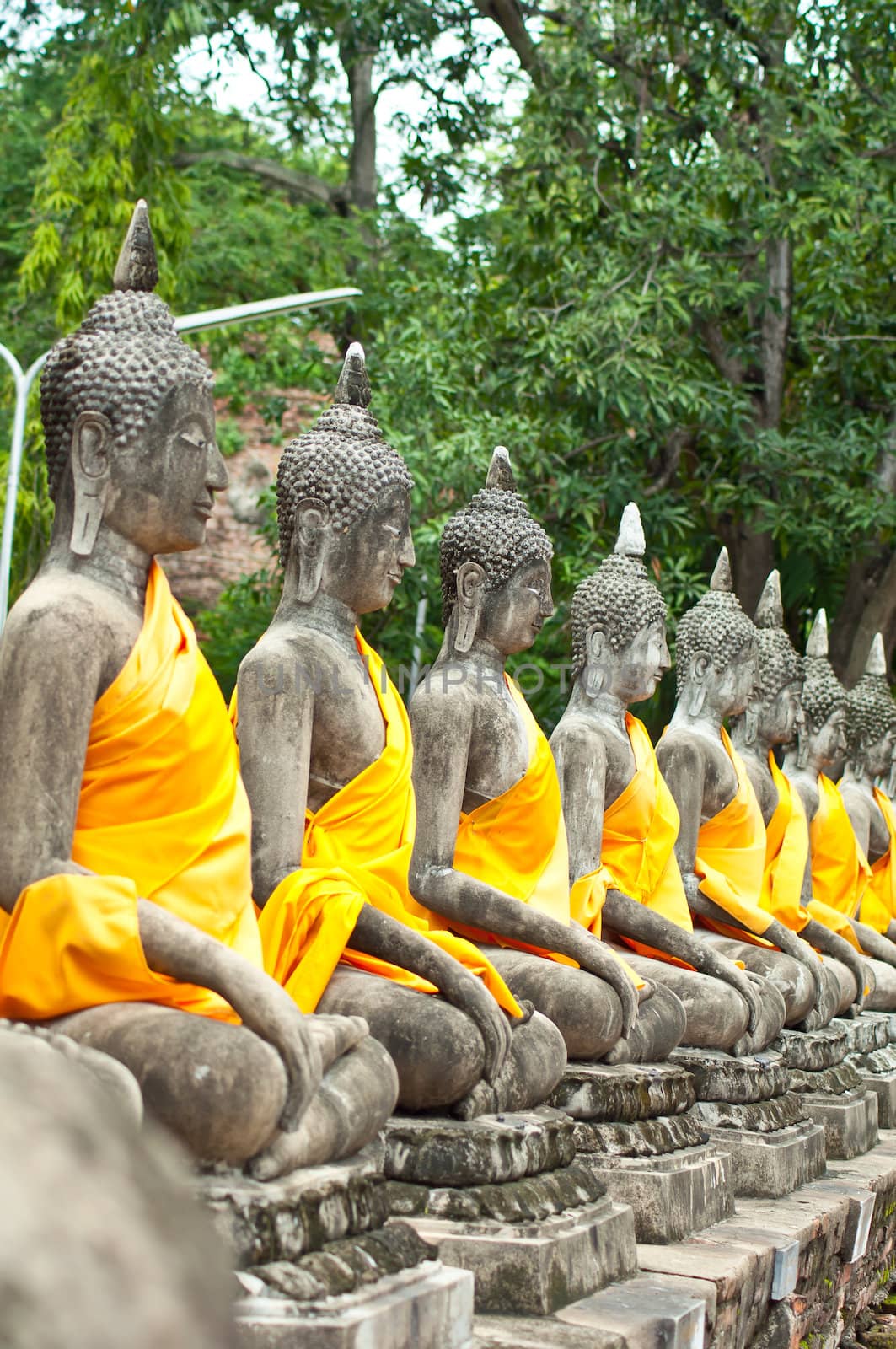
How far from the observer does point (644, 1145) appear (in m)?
5.32

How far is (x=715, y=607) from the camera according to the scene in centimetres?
831

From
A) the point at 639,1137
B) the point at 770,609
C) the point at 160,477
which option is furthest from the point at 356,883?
the point at 770,609

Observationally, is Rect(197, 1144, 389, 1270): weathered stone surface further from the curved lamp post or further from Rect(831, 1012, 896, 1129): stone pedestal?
the curved lamp post

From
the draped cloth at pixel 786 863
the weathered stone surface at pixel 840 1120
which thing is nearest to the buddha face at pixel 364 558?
the weathered stone surface at pixel 840 1120

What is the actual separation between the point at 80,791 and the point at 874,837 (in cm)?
918

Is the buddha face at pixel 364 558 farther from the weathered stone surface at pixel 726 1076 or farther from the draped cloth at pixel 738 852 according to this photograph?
the draped cloth at pixel 738 852

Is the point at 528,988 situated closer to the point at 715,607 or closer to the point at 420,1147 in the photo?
the point at 420,1147

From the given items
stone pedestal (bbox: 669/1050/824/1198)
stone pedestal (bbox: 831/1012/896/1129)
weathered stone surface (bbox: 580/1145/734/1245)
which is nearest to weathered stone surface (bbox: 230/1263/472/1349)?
weathered stone surface (bbox: 580/1145/734/1245)

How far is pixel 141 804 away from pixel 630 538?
3.87 meters

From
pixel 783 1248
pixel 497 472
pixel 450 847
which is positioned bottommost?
pixel 783 1248

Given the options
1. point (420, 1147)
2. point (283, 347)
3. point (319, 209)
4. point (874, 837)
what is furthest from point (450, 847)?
point (319, 209)

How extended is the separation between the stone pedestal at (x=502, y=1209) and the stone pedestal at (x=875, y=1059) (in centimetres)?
489

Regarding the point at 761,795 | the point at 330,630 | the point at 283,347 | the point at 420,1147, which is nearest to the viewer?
the point at 420,1147

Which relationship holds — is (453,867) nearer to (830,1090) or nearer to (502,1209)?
(502,1209)
